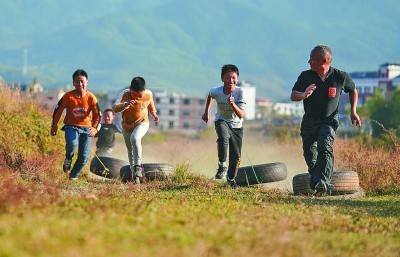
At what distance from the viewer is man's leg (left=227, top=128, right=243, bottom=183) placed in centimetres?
1416

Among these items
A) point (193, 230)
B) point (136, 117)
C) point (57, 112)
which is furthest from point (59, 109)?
point (193, 230)

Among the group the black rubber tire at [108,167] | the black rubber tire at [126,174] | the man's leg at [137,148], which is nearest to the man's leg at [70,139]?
the man's leg at [137,148]

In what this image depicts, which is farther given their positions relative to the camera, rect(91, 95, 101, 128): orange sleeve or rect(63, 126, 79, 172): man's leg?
rect(91, 95, 101, 128): orange sleeve

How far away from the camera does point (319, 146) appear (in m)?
12.1

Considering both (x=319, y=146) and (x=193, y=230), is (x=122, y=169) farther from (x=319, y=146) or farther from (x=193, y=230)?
(x=193, y=230)

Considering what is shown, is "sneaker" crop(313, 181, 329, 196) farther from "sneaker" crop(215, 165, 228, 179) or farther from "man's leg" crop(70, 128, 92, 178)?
"man's leg" crop(70, 128, 92, 178)

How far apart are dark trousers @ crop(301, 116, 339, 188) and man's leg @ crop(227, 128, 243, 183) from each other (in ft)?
6.02

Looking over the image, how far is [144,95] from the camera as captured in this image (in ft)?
47.3

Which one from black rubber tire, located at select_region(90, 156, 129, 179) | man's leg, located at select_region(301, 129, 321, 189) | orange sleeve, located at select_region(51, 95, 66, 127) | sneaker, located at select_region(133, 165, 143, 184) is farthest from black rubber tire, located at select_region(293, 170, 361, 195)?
black rubber tire, located at select_region(90, 156, 129, 179)

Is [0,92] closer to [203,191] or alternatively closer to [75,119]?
[75,119]

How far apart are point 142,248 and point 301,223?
269 cm

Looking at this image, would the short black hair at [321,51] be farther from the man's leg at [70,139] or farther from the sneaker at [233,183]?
the man's leg at [70,139]

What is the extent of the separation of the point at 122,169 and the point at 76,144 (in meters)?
1.18

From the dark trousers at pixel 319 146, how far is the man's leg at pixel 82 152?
13.0 feet
